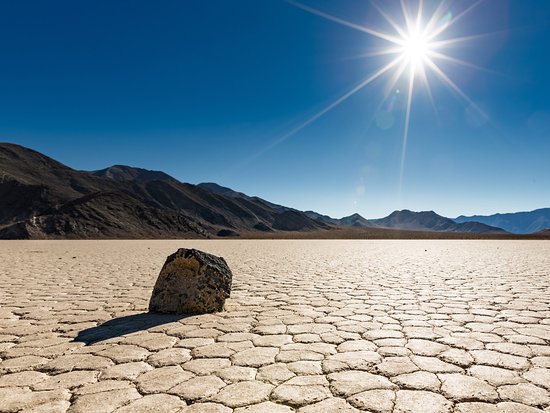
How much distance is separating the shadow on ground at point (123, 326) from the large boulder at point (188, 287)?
0.14 meters

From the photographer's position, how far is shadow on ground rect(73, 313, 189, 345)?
3.38 m

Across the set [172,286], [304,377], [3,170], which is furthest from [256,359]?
[3,170]

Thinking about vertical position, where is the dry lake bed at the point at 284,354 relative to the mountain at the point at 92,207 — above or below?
below

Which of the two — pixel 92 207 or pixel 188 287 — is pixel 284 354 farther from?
pixel 92 207

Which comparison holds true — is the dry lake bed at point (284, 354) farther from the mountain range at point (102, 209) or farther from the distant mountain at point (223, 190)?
the distant mountain at point (223, 190)

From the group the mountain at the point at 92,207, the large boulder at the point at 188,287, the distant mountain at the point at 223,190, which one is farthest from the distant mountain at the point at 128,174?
the large boulder at the point at 188,287

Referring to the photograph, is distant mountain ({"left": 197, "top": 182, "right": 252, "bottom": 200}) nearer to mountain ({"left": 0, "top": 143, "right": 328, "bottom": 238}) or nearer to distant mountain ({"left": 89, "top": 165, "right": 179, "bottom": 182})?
distant mountain ({"left": 89, "top": 165, "right": 179, "bottom": 182})

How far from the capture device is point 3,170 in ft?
179

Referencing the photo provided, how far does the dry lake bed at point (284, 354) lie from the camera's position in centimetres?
208

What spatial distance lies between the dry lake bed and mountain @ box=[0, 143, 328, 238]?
1401 inches

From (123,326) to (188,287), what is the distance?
2.79ft

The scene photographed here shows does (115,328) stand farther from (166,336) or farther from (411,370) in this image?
(411,370)

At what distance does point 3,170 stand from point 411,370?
66.6m

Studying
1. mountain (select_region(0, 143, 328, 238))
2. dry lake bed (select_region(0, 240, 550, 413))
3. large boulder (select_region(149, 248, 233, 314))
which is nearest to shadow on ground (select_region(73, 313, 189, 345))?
dry lake bed (select_region(0, 240, 550, 413))
